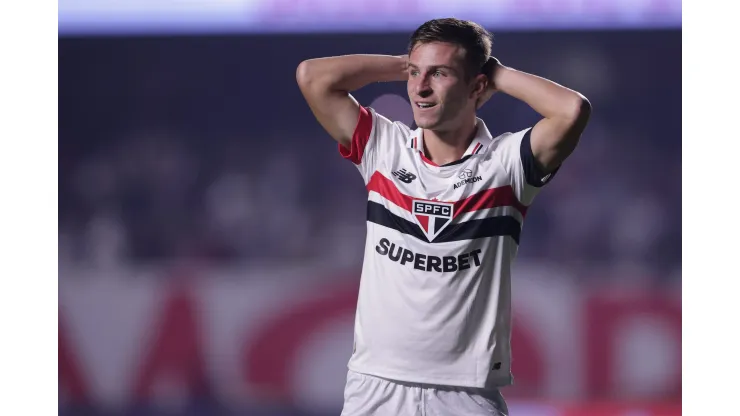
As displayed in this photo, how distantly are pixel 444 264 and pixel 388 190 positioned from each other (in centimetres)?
25

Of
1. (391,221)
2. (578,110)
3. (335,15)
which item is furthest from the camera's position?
(335,15)

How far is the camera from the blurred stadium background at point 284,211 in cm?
390

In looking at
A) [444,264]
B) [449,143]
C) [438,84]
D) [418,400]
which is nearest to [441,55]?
[438,84]

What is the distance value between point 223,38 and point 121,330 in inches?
55.8

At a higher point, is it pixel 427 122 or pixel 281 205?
pixel 427 122

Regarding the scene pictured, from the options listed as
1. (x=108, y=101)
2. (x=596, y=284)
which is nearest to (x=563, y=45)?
(x=596, y=284)

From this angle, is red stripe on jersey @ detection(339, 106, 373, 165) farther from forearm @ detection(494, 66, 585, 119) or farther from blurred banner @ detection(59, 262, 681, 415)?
blurred banner @ detection(59, 262, 681, 415)

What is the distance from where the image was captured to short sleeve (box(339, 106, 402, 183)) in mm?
2334

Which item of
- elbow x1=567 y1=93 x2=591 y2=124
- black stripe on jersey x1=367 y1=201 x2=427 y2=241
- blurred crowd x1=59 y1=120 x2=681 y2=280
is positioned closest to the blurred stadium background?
blurred crowd x1=59 y1=120 x2=681 y2=280

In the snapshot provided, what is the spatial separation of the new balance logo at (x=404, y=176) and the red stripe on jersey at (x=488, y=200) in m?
0.14

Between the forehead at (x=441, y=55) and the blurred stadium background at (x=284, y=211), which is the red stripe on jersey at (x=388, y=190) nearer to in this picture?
the forehead at (x=441, y=55)

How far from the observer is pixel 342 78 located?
233cm

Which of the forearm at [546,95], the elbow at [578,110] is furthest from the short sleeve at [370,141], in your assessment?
the elbow at [578,110]

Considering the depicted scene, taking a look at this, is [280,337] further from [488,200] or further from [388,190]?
[488,200]
